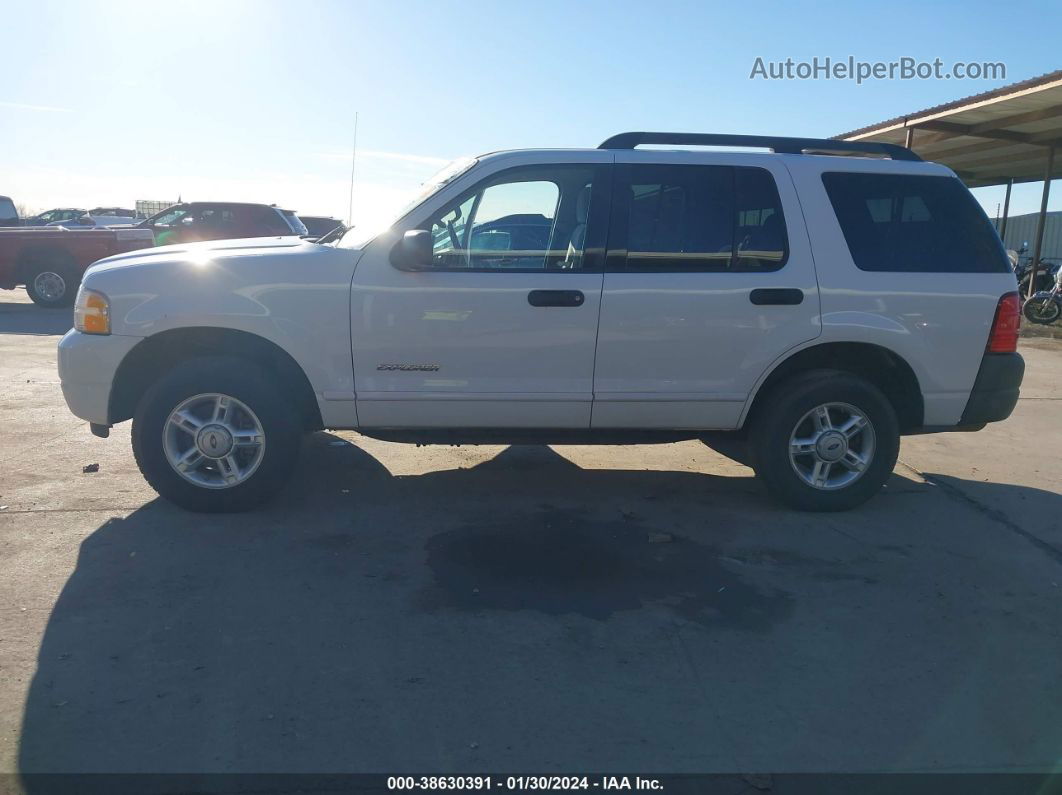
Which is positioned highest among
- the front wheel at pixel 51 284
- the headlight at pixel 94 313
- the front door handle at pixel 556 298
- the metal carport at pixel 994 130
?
the metal carport at pixel 994 130

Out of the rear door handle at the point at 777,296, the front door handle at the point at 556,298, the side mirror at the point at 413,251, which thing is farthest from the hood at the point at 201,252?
the rear door handle at the point at 777,296

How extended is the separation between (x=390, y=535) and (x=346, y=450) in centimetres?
182

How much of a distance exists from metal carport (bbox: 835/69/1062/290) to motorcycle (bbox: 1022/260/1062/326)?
152cm

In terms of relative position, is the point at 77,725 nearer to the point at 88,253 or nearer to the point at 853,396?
the point at 853,396

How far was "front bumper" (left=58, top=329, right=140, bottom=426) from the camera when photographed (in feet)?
15.7

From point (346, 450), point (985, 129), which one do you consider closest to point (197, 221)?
point (346, 450)

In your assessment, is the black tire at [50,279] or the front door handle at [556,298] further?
the black tire at [50,279]

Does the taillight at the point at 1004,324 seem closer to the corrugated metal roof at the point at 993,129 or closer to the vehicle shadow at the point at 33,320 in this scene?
the corrugated metal roof at the point at 993,129

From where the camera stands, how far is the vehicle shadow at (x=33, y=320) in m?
12.5

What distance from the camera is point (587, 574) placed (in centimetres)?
434

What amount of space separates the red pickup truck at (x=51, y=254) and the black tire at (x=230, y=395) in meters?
11.1

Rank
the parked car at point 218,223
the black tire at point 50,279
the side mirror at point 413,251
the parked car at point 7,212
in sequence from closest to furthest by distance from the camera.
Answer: the side mirror at point 413,251 → the black tire at point 50,279 → the parked car at point 218,223 → the parked car at point 7,212

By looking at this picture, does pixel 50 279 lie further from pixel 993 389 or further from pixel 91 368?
pixel 993 389
